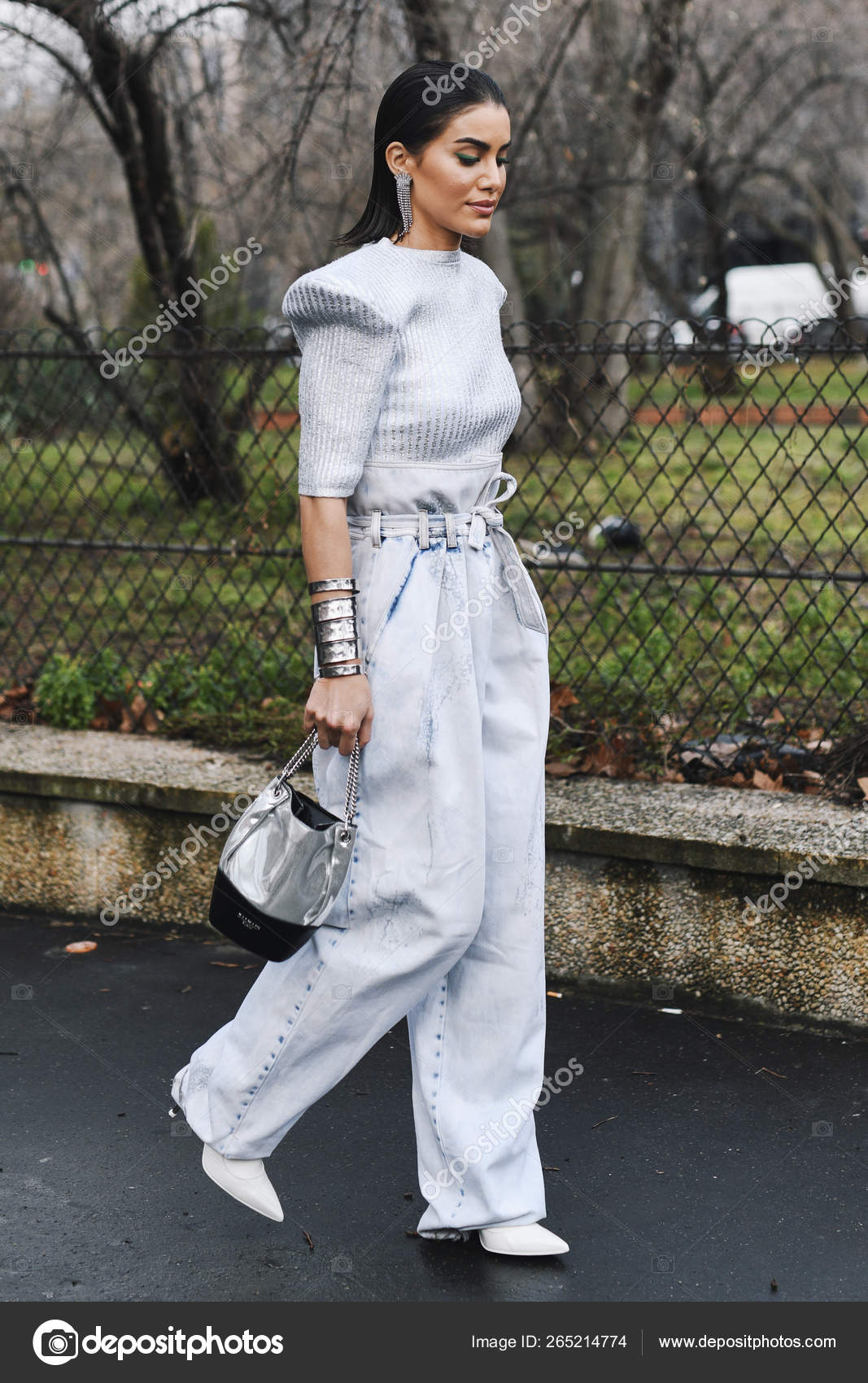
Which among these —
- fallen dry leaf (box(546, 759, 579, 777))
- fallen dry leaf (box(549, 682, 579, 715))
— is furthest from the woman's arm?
fallen dry leaf (box(549, 682, 579, 715))

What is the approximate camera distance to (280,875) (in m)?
2.38

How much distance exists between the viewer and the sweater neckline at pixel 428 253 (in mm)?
2428

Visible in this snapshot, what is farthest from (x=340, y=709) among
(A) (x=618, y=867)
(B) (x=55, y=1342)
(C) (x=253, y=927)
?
(A) (x=618, y=867)

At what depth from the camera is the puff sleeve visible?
2.30 metres

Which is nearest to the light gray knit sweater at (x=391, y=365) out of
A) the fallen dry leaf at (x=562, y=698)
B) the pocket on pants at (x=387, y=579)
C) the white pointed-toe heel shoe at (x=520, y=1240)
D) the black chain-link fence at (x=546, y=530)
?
the pocket on pants at (x=387, y=579)

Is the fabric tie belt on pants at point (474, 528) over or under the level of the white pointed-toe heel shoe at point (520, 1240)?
over

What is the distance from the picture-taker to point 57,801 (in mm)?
4398

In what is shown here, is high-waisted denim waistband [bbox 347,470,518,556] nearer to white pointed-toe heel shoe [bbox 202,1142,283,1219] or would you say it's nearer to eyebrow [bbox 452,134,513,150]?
eyebrow [bbox 452,134,513,150]

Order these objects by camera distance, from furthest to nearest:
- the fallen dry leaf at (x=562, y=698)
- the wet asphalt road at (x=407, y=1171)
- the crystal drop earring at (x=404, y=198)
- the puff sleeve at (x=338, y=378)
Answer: the fallen dry leaf at (x=562, y=698), the wet asphalt road at (x=407, y=1171), the crystal drop earring at (x=404, y=198), the puff sleeve at (x=338, y=378)

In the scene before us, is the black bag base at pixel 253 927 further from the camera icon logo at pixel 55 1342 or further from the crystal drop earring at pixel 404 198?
the crystal drop earring at pixel 404 198

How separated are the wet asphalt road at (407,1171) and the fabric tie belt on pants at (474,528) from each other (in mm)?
1160

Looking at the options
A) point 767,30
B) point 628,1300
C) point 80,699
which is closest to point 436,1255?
point 628,1300

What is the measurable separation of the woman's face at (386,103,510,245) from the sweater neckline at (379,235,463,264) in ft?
0.15

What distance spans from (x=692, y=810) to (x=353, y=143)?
486cm
